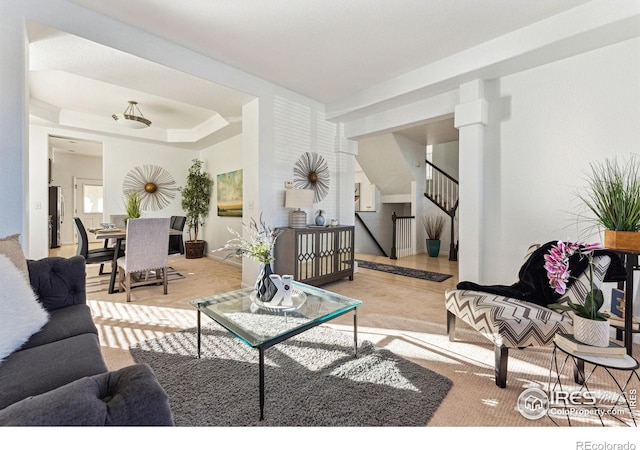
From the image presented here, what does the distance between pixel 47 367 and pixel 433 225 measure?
659 cm

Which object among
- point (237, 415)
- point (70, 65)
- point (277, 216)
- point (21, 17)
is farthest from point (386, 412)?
point (70, 65)

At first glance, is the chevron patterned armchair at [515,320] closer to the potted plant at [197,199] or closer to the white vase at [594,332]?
the white vase at [594,332]

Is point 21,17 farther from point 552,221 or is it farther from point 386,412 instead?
point 552,221

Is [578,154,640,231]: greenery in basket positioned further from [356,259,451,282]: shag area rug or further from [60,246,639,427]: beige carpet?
[356,259,451,282]: shag area rug

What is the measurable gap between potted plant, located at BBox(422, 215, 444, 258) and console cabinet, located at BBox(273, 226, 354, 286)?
2917 mm

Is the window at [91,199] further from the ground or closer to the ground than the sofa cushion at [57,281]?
further from the ground

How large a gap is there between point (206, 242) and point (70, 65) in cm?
420

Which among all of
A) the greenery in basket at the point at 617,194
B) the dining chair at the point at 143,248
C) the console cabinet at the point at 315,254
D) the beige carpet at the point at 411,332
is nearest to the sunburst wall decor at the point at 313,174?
the console cabinet at the point at 315,254

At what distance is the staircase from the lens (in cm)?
640

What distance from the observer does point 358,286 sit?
12.9 ft

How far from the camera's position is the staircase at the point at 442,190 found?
6.40 meters

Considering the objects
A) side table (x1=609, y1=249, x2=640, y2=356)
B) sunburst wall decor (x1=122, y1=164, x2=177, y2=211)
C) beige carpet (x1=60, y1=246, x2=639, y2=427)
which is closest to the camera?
beige carpet (x1=60, y1=246, x2=639, y2=427)

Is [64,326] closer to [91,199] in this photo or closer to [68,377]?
[68,377]

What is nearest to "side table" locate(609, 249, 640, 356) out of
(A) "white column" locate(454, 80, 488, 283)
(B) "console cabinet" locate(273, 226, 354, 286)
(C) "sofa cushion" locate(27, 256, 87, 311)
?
(A) "white column" locate(454, 80, 488, 283)
